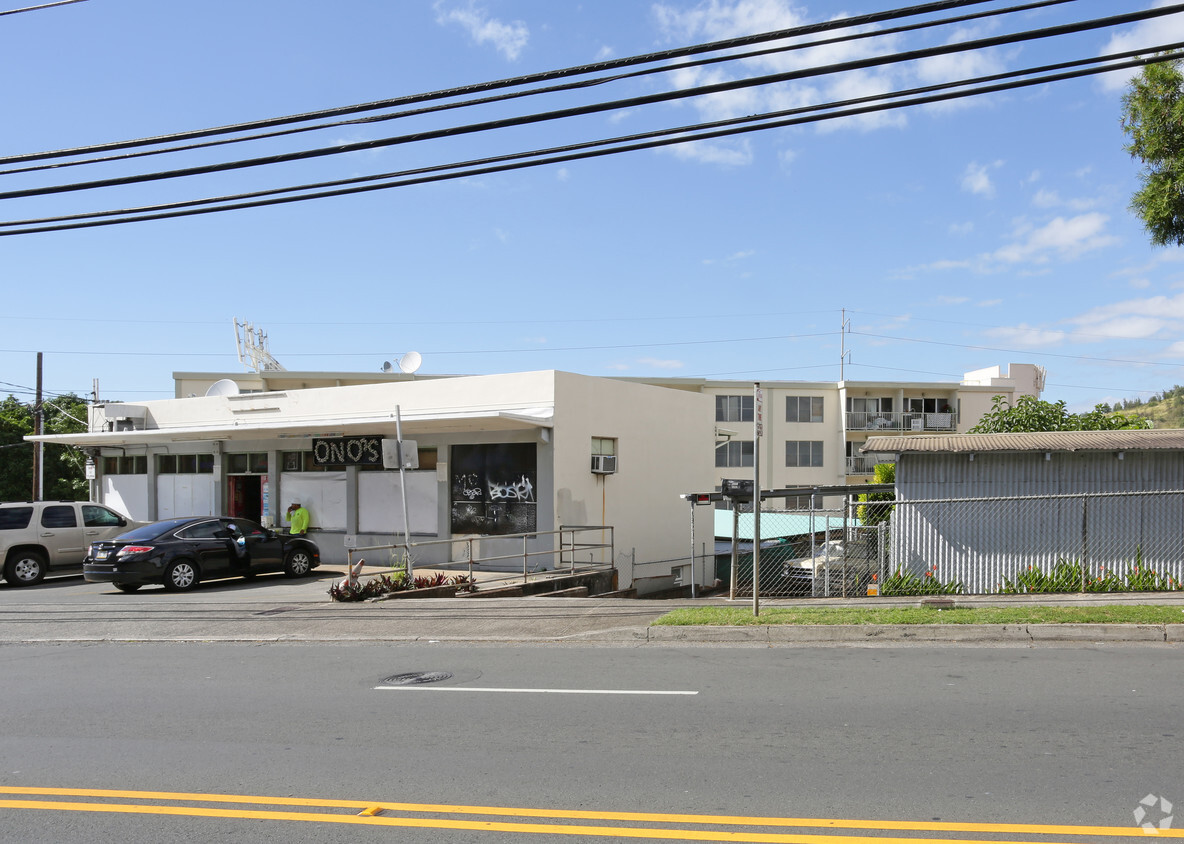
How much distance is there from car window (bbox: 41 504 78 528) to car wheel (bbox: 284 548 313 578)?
5.07 meters

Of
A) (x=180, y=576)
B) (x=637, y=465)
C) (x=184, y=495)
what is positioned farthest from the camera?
(x=184, y=495)

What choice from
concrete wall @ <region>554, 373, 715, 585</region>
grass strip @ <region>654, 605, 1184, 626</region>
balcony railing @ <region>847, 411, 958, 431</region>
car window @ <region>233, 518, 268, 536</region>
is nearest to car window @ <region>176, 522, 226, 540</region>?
car window @ <region>233, 518, 268, 536</region>

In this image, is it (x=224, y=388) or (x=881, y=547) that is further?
(x=224, y=388)

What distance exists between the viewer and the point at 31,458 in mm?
53156

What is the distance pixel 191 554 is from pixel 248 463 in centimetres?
724

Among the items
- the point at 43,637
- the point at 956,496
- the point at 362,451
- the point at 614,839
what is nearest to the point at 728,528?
the point at 362,451

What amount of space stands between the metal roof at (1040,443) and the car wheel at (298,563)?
12240 mm

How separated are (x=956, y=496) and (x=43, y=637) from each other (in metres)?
14.0

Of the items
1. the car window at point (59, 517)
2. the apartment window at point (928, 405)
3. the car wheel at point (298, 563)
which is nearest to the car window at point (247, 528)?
the car wheel at point (298, 563)

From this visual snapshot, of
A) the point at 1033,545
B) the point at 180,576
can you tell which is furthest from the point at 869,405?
the point at 180,576

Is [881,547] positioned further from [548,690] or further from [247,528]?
[247,528]

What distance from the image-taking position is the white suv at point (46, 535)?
19.7 metres

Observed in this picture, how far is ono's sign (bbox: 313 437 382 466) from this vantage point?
22.2 meters

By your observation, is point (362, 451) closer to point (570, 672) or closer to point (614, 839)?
point (570, 672)
